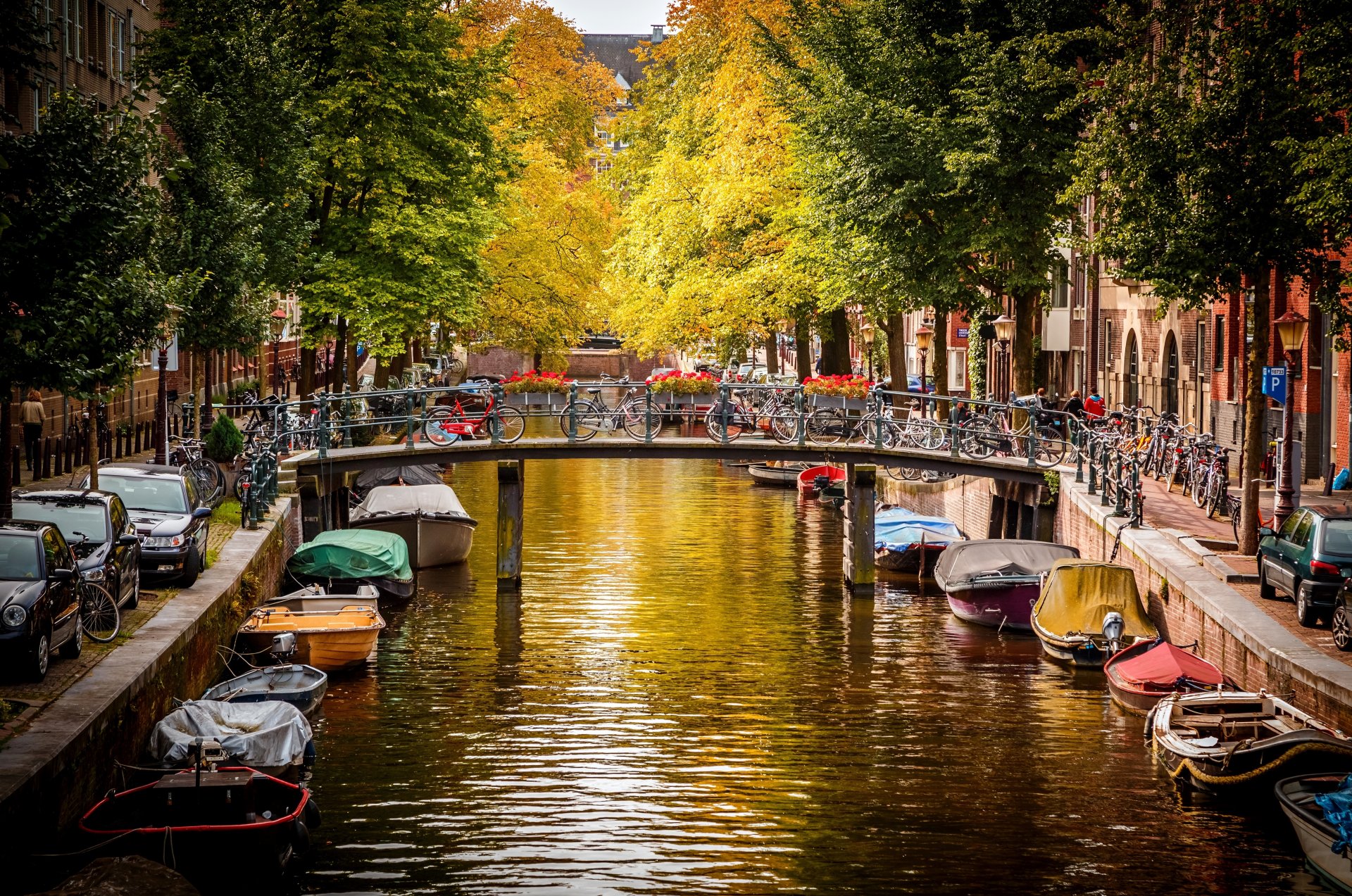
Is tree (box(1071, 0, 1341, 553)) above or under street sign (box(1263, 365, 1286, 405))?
above

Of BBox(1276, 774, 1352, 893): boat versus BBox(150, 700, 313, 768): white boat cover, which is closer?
BBox(1276, 774, 1352, 893): boat

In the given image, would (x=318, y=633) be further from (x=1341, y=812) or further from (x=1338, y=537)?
(x=1341, y=812)

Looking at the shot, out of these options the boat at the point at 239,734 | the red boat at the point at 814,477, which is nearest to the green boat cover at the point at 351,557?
the boat at the point at 239,734

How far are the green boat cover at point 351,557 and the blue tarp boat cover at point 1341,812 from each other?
20.6m

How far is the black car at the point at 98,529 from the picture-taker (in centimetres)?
Result: 2095

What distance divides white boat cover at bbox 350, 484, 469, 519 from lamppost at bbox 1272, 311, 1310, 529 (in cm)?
1963

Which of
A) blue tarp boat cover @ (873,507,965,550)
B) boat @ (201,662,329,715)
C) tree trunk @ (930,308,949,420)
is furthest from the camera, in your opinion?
tree trunk @ (930,308,949,420)

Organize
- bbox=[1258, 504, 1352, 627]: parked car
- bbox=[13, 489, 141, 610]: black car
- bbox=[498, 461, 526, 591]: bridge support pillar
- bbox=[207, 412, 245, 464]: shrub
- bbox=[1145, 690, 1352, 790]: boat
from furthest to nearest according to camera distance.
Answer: bbox=[207, 412, 245, 464]: shrub < bbox=[498, 461, 526, 591]: bridge support pillar < bbox=[1258, 504, 1352, 627]: parked car < bbox=[13, 489, 141, 610]: black car < bbox=[1145, 690, 1352, 790]: boat

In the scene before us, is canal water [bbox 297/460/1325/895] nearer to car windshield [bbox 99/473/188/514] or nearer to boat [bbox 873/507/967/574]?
→ boat [bbox 873/507/967/574]

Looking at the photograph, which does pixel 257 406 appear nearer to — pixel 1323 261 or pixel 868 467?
pixel 868 467

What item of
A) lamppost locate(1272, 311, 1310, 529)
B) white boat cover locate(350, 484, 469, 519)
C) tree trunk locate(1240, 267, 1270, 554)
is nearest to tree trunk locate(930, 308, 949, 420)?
white boat cover locate(350, 484, 469, 519)

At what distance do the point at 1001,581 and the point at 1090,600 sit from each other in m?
3.64

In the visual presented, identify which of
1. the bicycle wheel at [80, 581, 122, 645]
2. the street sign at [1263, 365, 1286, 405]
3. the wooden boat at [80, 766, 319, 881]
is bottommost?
the wooden boat at [80, 766, 319, 881]

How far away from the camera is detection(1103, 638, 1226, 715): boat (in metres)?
22.5
